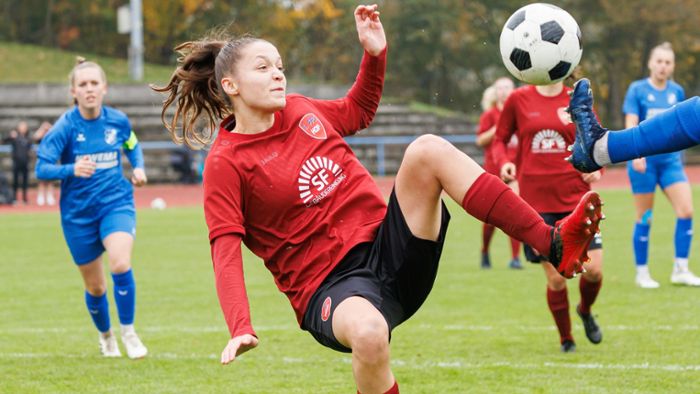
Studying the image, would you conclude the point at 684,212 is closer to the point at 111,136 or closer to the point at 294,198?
the point at 111,136

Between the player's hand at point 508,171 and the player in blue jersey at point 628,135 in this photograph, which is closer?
the player in blue jersey at point 628,135

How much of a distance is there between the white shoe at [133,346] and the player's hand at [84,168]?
114cm

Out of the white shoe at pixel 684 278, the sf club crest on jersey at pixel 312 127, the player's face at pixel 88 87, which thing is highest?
the sf club crest on jersey at pixel 312 127

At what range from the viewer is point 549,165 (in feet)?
25.0

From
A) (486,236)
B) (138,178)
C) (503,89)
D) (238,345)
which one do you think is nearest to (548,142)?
(138,178)

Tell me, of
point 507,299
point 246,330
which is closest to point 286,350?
point 507,299

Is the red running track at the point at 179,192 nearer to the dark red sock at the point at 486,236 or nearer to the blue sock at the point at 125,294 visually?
the dark red sock at the point at 486,236

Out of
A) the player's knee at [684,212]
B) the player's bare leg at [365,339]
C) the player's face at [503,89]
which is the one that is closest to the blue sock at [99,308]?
the player's bare leg at [365,339]

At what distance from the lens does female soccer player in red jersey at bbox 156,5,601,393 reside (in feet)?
13.8

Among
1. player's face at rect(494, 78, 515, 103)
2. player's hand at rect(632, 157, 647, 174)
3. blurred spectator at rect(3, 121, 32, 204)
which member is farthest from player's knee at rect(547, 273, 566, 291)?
blurred spectator at rect(3, 121, 32, 204)

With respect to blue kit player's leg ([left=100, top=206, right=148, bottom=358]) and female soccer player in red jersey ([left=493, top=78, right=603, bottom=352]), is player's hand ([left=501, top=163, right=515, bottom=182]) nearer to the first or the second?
female soccer player in red jersey ([left=493, top=78, right=603, bottom=352])

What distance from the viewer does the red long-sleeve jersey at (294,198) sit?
4.50m

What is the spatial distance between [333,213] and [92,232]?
3473 mm

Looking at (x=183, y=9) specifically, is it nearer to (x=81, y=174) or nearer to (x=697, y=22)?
(x=697, y=22)
